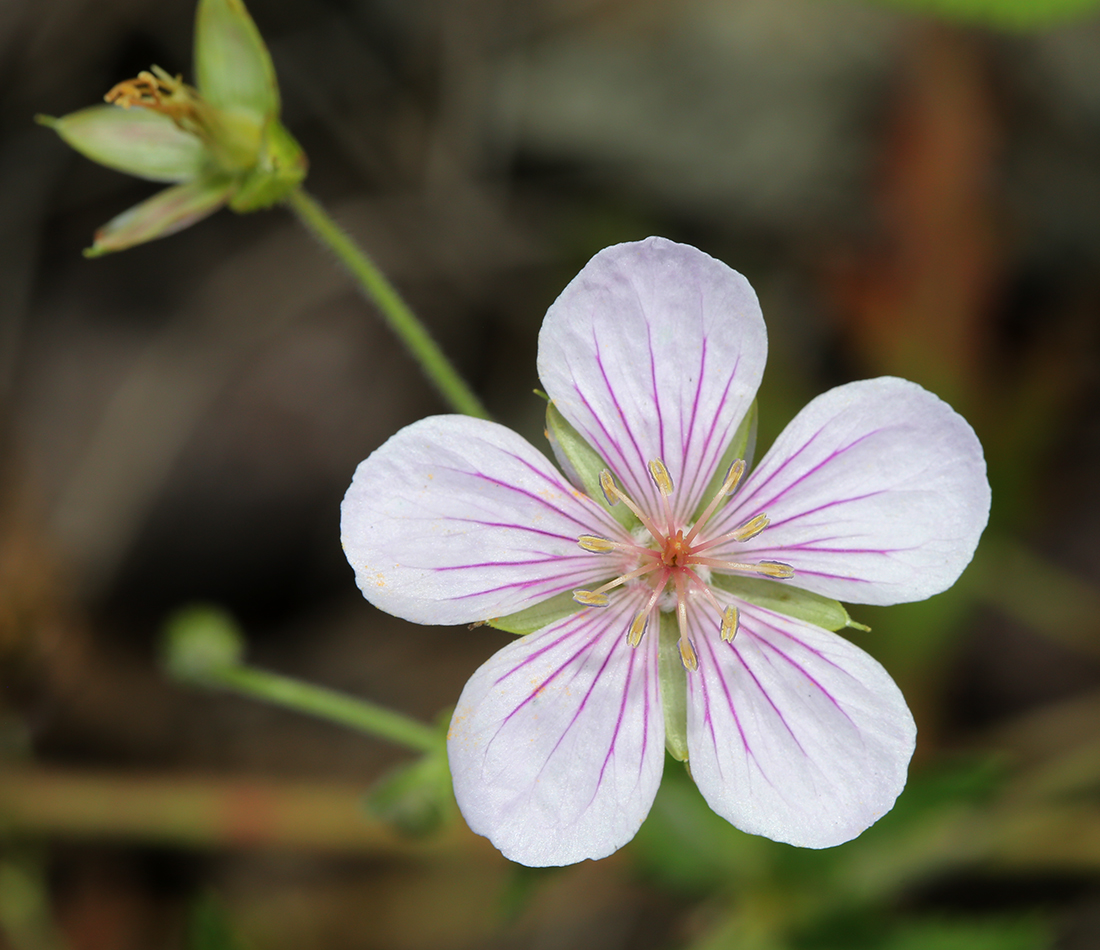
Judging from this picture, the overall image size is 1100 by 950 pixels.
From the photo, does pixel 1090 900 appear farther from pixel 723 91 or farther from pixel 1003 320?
pixel 723 91

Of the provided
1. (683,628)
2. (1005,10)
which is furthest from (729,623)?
(1005,10)

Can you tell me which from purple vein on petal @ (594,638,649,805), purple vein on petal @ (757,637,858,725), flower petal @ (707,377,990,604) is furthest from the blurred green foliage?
purple vein on petal @ (594,638,649,805)

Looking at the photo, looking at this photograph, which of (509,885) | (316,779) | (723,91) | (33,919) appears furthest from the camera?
(723,91)

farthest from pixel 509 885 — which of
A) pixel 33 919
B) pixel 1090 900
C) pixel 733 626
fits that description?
pixel 1090 900

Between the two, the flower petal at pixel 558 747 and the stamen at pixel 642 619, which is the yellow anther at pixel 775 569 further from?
the flower petal at pixel 558 747

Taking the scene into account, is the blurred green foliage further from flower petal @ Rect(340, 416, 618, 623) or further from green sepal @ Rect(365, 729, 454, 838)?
green sepal @ Rect(365, 729, 454, 838)
